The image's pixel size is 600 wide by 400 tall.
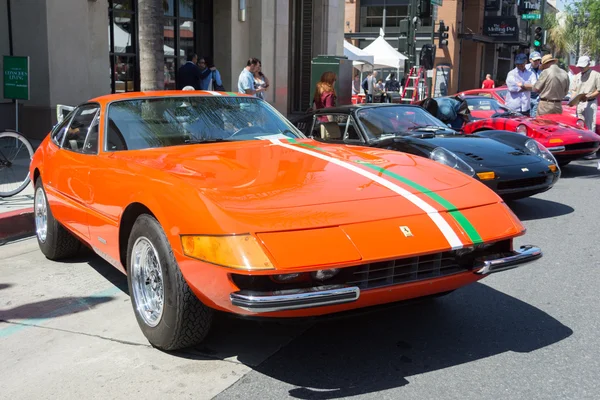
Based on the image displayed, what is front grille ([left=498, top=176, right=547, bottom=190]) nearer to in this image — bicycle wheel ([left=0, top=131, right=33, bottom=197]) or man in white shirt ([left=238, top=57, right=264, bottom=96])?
bicycle wheel ([left=0, top=131, right=33, bottom=197])

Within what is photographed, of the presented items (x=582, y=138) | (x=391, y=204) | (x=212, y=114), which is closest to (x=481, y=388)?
(x=391, y=204)

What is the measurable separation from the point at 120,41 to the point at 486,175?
9.52 metres

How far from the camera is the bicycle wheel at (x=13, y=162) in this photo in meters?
7.09

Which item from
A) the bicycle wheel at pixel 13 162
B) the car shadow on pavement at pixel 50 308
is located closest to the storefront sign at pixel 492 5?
the bicycle wheel at pixel 13 162

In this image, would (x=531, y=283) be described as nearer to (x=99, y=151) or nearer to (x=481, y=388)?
(x=481, y=388)

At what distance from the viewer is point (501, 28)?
39.3 meters

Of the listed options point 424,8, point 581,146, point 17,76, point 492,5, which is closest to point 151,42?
point 17,76

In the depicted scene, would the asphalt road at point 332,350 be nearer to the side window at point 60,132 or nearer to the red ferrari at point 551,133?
the side window at point 60,132

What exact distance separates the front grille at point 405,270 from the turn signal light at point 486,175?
3375 millimetres

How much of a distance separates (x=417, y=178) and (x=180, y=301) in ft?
4.97

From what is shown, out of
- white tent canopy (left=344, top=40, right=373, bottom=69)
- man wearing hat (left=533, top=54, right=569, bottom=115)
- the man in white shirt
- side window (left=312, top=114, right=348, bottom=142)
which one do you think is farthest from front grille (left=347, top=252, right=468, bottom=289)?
white tent canopy (left=344, top=40, right=373, bottom=69)

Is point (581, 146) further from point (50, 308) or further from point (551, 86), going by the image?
point (50, 308)

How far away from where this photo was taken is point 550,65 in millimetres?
11133

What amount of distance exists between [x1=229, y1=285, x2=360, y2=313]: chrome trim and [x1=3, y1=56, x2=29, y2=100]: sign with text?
7.17m
